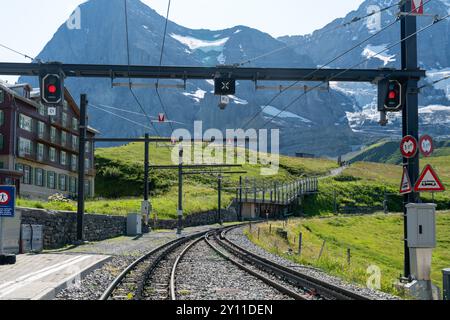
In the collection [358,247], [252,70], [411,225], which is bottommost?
[358,247]

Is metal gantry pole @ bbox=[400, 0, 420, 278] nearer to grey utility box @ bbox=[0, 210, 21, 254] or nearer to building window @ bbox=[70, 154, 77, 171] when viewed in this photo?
grey utility box @ bbox=[0, 210, 21, 254]

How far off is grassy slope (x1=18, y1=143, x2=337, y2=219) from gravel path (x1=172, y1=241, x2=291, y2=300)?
28.2 m

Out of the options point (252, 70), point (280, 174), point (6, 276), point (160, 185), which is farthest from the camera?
point (280, 174)

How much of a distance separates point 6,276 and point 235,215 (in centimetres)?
6811

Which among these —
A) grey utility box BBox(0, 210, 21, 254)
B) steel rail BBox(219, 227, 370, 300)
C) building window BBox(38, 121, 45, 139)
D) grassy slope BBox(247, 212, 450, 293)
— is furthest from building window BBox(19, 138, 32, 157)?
steel rail BBox(219, 227, 370, 300)

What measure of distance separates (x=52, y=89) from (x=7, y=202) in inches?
184

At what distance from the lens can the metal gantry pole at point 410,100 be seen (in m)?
18.0

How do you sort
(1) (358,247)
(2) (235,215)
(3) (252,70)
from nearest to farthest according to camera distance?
1. (3) (252,70)
2. (1) (358,247)
3. (2) (235,215)

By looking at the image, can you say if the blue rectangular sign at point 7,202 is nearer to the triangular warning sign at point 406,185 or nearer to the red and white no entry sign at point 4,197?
the red and white no entry sign at point 4,197

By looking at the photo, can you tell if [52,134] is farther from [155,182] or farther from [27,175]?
[155,182]

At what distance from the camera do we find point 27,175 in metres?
63.6
